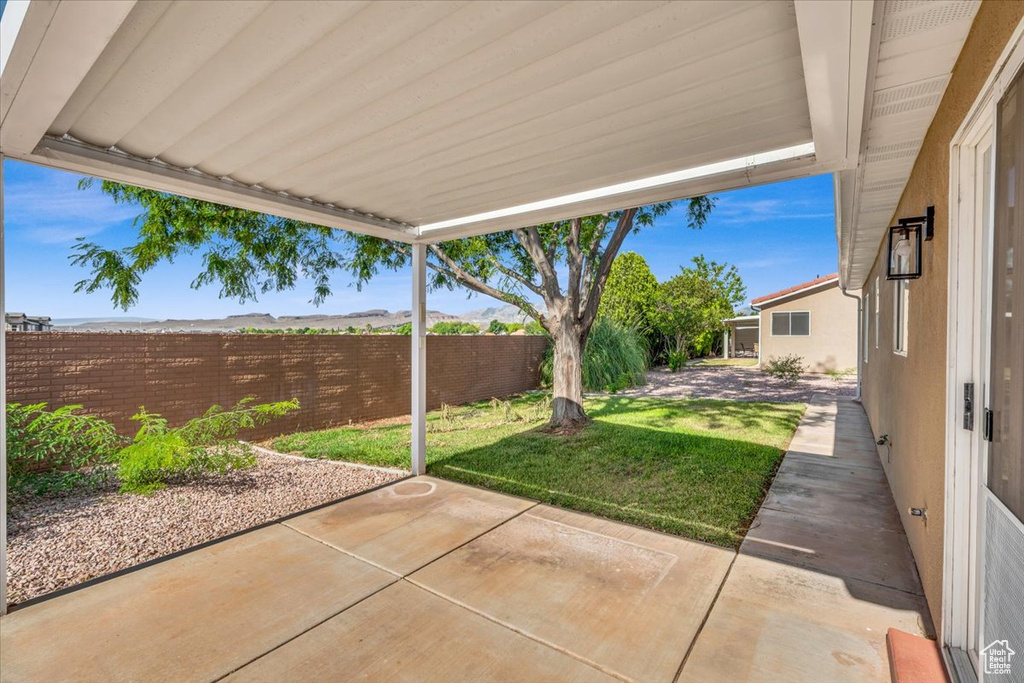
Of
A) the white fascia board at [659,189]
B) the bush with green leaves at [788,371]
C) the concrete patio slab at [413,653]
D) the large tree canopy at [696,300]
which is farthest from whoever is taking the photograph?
the large tree canopy at [696,300]

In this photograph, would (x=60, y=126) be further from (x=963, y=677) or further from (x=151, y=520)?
(x=963, y=677)

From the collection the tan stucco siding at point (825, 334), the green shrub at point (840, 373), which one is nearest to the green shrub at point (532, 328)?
the tan stucco siding at point (825, 334)

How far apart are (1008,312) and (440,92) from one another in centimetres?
242

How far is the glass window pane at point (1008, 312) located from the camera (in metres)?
1.41

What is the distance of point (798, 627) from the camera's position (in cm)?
252

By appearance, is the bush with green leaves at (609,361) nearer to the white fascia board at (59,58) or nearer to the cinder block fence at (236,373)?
the cinder block fence at (236,373)

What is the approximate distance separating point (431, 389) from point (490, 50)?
8.35 meters

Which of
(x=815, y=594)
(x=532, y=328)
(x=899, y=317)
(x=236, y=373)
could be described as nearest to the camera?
(x=815, y=594)

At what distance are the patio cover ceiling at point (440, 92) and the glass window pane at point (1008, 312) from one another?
Answer: 57cm

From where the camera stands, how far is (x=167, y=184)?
333 cm

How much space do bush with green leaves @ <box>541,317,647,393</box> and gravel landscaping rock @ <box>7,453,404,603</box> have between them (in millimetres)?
8265

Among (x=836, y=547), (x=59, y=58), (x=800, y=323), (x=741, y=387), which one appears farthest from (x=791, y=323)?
(x=59, y=58)

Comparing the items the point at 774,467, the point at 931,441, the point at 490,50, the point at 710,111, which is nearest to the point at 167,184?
the point at 490,50

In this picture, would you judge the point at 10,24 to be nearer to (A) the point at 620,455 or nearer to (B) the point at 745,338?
(A) the point at 620,455
